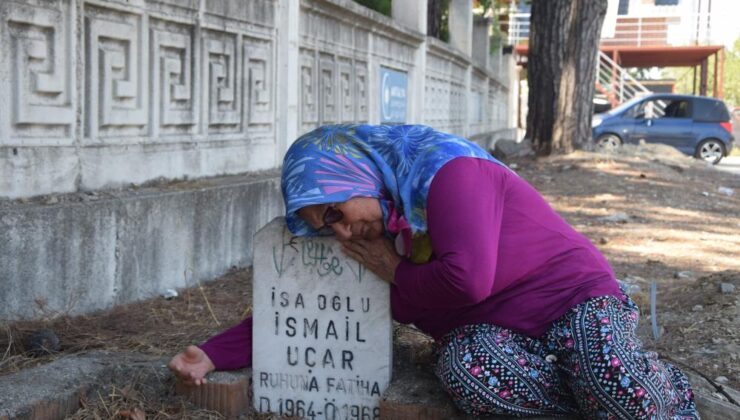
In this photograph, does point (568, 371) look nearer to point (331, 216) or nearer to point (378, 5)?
point (331, 216)

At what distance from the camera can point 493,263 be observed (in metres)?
2.76

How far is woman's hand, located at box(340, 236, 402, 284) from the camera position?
302cm

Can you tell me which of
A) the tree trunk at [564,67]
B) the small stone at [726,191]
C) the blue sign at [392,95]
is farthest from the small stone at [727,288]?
the tree trunk at [564,67]

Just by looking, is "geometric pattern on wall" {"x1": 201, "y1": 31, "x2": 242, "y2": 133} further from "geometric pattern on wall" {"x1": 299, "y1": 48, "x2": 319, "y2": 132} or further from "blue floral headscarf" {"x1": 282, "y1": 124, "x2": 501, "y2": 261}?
"blue floral headscarf" {"x1": 282, "y1": 124, "x2": 501, "y2": 261}

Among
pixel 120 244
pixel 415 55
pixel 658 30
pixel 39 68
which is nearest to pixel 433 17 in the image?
pixel 415 55

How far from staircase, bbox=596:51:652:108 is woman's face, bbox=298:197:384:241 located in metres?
28.3

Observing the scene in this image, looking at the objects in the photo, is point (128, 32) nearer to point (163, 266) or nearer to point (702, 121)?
point (163, 266)

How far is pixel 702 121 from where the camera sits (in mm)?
21422

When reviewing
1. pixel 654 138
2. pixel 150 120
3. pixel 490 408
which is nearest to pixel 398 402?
pixel 490 408

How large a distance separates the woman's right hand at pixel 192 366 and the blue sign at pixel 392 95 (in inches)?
248

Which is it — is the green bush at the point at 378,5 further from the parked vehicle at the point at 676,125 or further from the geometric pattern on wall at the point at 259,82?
the parked vehicle at the point at 676,125

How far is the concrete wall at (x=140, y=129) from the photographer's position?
3906 mm

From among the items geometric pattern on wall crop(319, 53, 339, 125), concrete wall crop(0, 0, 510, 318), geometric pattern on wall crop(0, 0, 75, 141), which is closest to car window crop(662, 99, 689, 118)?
geometric pattern on wall crop(319, 53, 339, 125)

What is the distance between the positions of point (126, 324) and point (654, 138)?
18.4 meters
